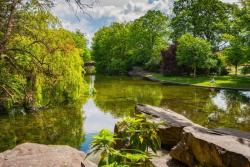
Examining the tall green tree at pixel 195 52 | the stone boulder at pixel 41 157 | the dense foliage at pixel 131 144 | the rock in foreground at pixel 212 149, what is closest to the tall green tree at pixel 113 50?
the tall green tree at pixel 195 52

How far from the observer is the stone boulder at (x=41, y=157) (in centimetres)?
916

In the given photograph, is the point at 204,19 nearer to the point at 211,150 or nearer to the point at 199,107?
the point at 199,107

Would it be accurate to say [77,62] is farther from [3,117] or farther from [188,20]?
[188,20]

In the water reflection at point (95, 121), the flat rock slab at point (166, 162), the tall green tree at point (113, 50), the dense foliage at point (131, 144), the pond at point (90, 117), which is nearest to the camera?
the dense foliage at point (131, 144)

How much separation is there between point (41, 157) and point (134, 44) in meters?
70.7

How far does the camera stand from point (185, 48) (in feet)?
179

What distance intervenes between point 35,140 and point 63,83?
907 cm

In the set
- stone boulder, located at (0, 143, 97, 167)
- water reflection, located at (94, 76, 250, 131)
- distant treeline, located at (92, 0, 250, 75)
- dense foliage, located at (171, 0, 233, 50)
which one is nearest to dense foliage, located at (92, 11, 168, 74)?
distant treeline, located at (92, 0, 250, 75)

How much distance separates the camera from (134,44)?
79.2m

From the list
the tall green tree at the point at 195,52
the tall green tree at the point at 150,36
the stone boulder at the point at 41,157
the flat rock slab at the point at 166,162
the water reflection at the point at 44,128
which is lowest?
the water reflection at the point at 44,128

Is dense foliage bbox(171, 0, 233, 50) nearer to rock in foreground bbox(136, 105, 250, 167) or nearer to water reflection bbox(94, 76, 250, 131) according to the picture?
water reflection bbox(94, 76, 250, 131)

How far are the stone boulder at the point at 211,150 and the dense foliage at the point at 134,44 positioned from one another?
193 feet

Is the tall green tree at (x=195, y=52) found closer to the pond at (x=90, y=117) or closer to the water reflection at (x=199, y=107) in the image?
the water reflection at (x=199, y=107)

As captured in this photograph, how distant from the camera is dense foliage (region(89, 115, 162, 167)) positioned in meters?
4.00
